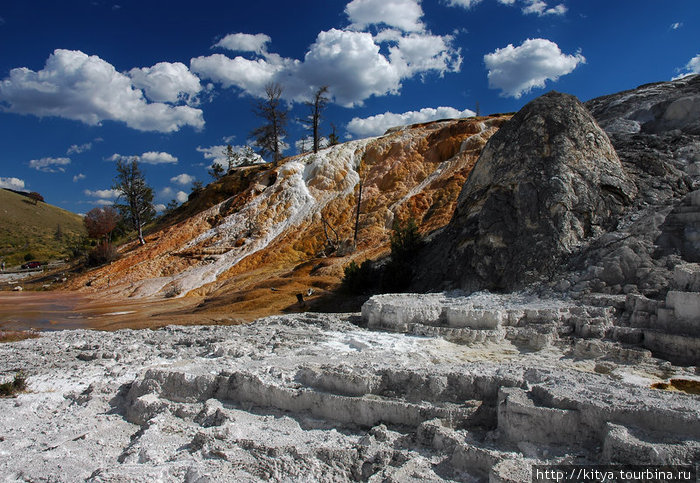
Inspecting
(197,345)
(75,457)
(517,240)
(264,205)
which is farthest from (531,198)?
(264,205)

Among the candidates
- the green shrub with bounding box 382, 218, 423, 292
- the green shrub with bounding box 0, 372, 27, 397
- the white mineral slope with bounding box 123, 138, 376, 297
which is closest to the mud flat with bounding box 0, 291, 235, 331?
the white mineral slope with bounding box 123, 138, 376, 297

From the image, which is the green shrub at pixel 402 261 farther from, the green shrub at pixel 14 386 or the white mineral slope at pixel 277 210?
the white mineral slope at pixel 277 210

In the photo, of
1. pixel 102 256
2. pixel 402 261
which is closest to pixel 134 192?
pixel 102 256

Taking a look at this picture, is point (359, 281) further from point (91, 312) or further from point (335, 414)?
point (335, 414)

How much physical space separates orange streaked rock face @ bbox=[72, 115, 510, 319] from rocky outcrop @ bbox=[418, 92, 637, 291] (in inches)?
268

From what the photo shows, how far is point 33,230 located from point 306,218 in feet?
170

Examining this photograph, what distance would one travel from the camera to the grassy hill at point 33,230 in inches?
1794

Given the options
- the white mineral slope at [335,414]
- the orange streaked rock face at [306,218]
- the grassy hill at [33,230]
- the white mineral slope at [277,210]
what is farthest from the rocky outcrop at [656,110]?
the grassy hill at [33,230]

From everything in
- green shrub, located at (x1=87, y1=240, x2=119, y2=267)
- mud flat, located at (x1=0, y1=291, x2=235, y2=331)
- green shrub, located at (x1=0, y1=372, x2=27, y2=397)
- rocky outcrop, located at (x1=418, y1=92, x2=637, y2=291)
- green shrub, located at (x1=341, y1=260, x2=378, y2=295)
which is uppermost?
rocky outcrop, located at (x1=418, y1=92, x2=637, y2=291)

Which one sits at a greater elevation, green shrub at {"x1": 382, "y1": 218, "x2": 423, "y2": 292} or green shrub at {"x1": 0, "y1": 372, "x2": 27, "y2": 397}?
green shrub at {"x1": 382, "y1": 218, "x2": 423, "y2": 292}

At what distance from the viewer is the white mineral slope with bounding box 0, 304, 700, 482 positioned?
4.28 m

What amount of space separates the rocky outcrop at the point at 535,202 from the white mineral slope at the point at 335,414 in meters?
4.90

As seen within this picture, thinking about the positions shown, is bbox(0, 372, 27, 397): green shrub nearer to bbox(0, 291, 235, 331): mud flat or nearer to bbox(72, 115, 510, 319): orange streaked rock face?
bbox(0, 291, 235, 331): mud flat

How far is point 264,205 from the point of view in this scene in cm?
3170
